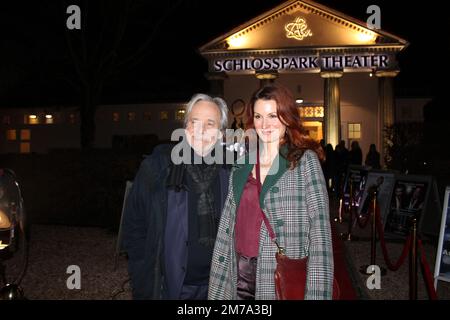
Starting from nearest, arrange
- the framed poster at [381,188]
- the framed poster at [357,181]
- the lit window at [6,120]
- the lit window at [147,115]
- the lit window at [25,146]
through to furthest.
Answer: the framed poster at [381,188], the framed poster at [357,181], the lit window at [147,115], the lit window at [25,146], the lit window at [6,120]

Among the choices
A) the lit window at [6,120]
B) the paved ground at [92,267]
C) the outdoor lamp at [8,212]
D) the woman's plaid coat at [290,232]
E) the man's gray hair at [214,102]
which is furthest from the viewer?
the lit window at [6,120]

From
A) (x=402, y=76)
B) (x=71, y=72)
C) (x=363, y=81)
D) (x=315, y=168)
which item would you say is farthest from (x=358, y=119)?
(x=315, y=168)

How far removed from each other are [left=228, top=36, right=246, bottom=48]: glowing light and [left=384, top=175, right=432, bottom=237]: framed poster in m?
17.6

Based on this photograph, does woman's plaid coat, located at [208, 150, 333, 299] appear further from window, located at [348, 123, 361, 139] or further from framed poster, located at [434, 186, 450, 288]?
window, located at [348, 123, 361, 139]

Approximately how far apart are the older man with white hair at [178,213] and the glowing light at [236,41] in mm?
22171

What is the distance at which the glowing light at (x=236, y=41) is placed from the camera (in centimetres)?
2428

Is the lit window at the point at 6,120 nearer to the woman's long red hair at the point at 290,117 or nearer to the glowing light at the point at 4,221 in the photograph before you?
the glowing light at the point at 4,221

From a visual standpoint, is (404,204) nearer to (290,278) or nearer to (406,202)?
(406,202)

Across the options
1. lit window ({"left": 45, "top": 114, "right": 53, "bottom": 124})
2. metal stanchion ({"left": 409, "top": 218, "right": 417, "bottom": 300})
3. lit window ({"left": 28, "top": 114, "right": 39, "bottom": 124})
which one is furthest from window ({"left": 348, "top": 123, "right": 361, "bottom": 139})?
lit window ({"left": 28, "top": 114, "right": 39, "bottom": 124})

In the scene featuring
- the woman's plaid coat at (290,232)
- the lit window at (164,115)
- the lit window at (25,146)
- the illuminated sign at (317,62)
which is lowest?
the woman's plaid coat at (290,232)

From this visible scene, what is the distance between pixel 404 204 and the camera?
8164 millimetres

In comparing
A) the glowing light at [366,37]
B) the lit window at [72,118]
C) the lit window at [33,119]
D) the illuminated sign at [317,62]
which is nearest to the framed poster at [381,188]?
the illuminated sign at [317,62]

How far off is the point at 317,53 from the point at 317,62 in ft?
1.64

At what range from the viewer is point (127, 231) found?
2811 millimetres
